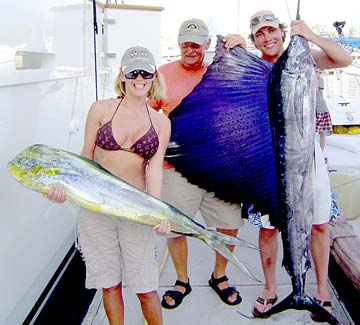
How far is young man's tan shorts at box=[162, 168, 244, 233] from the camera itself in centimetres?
221

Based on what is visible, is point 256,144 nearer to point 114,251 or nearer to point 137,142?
point 137,142

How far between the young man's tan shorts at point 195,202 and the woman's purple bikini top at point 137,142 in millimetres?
480

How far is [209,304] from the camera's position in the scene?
2.31 m

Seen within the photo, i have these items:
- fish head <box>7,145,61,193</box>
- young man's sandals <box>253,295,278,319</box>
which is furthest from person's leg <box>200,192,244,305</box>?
fish head <box>7,145,61,193</box>

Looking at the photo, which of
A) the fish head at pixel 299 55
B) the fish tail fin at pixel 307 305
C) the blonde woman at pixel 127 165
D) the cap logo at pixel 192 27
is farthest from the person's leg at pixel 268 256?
the cap logo at pixel 192 27

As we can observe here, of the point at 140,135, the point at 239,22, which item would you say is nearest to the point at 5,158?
the point at 140,135

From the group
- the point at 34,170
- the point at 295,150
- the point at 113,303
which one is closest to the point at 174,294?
the point at 113,303

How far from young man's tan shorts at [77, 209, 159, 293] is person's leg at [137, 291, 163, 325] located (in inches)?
2.1

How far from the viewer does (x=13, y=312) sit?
72.5 inches

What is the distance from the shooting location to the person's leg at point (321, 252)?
208 cm

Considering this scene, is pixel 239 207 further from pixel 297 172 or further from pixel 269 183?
pixel 297 172

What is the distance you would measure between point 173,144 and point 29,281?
878 millimetres

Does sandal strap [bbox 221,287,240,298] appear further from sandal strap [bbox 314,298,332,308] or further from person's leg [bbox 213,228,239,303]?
sandal strap [bbox 314,298,332,308]

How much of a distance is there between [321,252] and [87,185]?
1.17 m
